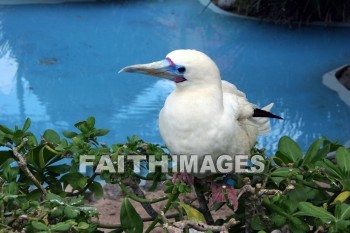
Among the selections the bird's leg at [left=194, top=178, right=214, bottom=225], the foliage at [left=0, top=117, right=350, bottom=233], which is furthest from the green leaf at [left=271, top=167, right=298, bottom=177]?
the bird's leg at [left=194, top=178, right=214, bottom=225]

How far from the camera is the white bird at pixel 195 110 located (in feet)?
4.27

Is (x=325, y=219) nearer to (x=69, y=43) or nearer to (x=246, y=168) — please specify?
(x=246, y=168)

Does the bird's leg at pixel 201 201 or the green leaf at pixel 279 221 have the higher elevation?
the green leaf at pixel 279 221

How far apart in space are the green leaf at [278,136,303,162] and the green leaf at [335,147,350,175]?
4.9 inches

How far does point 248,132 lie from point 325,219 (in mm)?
390

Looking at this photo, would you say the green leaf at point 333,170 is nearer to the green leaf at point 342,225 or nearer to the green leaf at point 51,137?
the green leaf at point 342,225

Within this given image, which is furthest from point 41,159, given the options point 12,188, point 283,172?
point 283,172

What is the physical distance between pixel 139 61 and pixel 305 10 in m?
1.81

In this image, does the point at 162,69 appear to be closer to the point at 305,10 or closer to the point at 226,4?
the point at 305,10

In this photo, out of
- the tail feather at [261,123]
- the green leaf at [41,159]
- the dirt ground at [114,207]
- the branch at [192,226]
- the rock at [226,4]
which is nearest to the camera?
the branch at [192,226]

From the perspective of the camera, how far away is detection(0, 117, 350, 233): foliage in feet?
3.76

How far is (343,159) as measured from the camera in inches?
51.4

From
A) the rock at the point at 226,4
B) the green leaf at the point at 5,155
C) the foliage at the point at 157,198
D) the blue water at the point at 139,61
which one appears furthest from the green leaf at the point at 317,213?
the rock at the point at 226,4

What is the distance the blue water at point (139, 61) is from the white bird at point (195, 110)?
7.16ft
